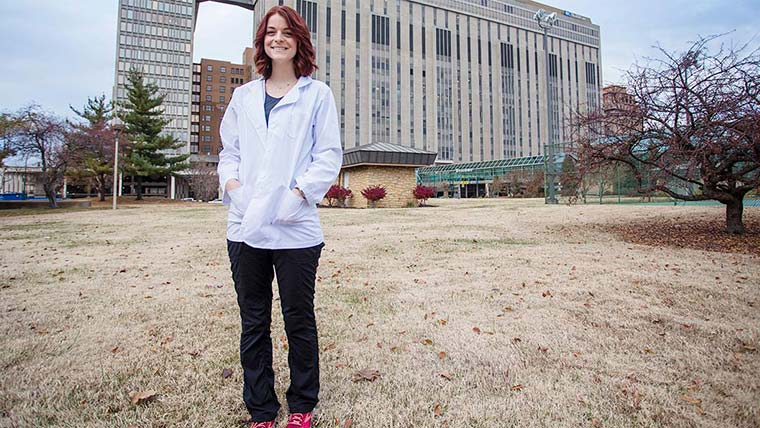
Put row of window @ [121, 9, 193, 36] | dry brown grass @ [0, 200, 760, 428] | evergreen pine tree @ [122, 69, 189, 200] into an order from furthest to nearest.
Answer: row of window @ [121, 9, 193, 36]
evergreen pine tree @ [122, 69, 189, 200]
dry brown grass @ [0, 200, 760, 428]

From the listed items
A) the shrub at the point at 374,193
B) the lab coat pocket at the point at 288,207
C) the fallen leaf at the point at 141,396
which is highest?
the shrub at the point at 374,193

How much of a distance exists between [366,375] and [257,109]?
1587 mm

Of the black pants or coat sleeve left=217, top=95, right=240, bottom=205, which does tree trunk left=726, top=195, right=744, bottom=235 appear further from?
coat sleeve left=217, top=95, right=240, bottom=205

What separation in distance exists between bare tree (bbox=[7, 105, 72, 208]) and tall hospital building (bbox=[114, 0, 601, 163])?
141 feet

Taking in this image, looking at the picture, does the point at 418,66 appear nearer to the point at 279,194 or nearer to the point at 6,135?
the point at 6,135

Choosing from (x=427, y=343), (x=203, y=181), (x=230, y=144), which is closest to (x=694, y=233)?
(x=427, y=343)

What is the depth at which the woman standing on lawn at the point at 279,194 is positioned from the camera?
1552 mm

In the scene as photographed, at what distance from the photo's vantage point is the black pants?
160 centimetres

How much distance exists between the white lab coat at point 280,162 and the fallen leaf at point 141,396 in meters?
1.05

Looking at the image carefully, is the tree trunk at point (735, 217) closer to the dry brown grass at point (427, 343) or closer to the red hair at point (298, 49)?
the dry brown grass at point (427, 343)

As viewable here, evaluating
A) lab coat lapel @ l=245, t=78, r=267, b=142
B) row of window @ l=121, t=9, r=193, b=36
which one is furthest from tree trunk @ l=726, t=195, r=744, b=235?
row of window @ l=121, t=9, r=193, b=36

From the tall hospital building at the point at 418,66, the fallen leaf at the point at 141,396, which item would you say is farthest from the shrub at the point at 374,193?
the tall hospital building at the point at 418,66

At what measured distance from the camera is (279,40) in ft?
5.57

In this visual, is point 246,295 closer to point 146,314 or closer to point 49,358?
point 49,358
